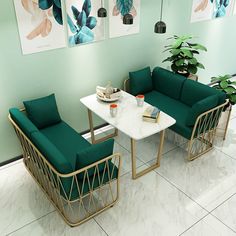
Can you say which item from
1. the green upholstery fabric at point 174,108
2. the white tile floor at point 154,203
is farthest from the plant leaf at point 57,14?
the white tile floor at point 154,203

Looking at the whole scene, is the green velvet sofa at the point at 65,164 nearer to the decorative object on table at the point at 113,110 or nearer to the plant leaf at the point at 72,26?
the decorative object on table at the point at 113,110

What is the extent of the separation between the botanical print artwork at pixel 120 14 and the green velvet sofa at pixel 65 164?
1.33 meters

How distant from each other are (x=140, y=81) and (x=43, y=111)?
63.9 inches

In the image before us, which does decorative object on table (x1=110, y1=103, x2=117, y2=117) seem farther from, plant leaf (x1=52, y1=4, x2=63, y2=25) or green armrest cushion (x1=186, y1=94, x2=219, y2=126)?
plant leaf (x1=52, y1=4, x2=63, y2=25)

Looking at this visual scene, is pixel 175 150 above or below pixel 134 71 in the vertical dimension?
below

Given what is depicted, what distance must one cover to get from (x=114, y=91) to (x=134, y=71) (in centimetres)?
79

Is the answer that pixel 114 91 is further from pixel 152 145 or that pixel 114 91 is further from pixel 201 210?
pixel 201 210

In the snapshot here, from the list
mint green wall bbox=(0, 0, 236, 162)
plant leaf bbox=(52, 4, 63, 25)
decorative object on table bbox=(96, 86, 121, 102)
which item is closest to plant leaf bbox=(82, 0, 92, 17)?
plant leaf bbox=(52, 4, 63, 25)

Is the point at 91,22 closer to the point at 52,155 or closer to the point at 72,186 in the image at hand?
the point at 52,155

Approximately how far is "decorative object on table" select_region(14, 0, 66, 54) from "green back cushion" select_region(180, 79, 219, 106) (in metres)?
1.93

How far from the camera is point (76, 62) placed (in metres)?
3.89

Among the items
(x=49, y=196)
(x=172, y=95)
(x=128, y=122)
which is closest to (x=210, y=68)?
(x=172, y=95)

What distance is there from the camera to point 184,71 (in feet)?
15.1

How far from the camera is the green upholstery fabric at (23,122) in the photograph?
300 centimetres
